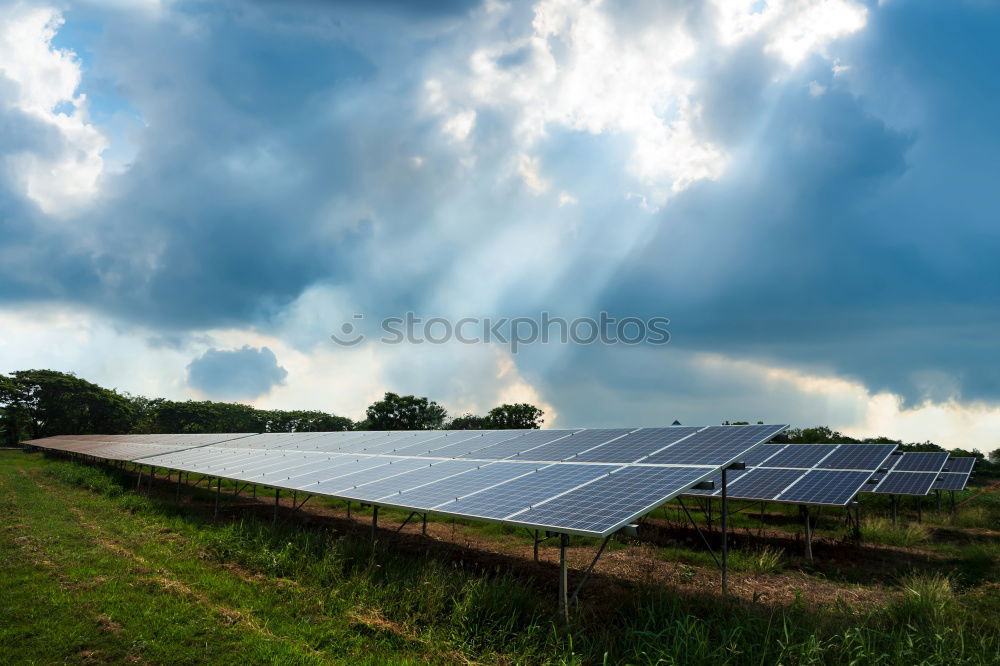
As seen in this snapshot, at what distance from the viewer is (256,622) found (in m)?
9.64

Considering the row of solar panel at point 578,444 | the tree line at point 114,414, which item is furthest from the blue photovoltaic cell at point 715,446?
the tree line at point 114,414

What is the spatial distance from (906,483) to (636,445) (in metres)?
19.5

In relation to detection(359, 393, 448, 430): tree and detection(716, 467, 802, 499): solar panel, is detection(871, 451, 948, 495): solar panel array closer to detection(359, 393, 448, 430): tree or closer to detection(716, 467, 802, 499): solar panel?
detection(716, 467, 802, 499): solar panel

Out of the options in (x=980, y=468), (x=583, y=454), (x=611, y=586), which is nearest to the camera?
(x=611, y=586)

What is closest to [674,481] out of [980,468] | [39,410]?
[980,468]

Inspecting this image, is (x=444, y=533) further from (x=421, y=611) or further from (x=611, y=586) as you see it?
(x=421, y=611)

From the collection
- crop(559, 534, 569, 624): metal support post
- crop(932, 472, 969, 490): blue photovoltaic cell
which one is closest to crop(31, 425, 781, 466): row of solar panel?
crop(559, 534, 569, 624): metal support post

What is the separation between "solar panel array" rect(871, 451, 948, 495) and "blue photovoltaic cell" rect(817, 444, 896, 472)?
74cm

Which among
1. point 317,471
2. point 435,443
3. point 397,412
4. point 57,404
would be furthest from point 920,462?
point 57,404

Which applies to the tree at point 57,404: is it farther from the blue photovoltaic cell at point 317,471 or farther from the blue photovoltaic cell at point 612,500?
the blue photovoltaic cell at point 612,500

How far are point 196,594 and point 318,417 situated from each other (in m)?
102

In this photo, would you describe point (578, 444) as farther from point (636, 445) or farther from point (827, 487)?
point (827, 487)

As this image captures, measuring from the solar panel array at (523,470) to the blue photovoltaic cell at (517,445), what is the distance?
0.19 feet

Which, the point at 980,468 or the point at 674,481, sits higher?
the point at 674,481
